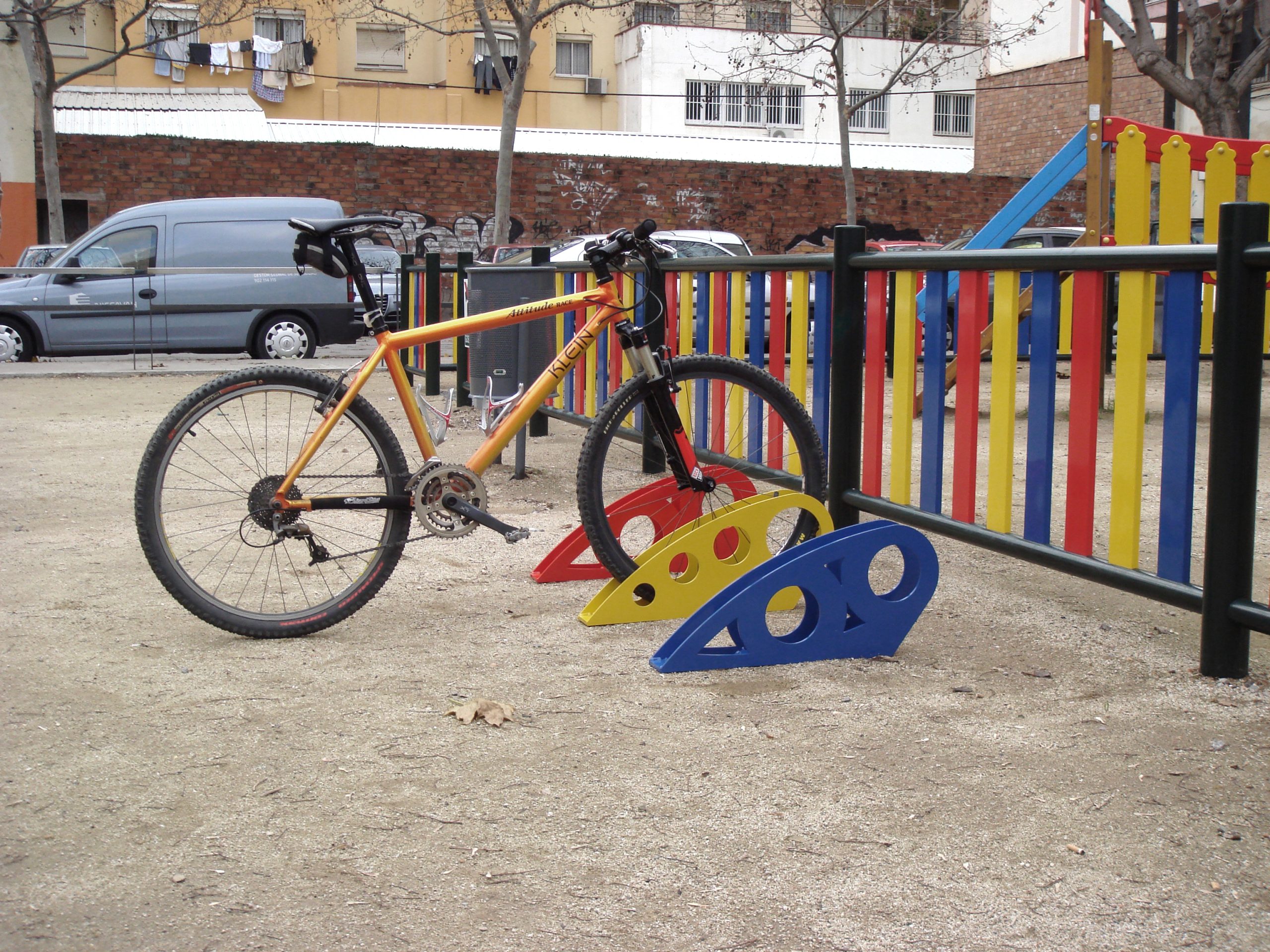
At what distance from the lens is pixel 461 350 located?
9797 mm

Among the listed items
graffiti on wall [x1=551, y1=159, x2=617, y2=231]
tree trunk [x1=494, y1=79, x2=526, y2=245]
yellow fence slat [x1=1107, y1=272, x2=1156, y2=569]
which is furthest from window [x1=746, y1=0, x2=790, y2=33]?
yellow fence slat [x1=1107, y1=272, x2=1156, y2=569]

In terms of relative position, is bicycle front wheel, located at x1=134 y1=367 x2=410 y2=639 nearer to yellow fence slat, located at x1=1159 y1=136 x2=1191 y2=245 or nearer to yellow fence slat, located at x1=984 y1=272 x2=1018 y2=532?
yellow fence slat, located at x1=984 y1=272 x2=1018 y2=532

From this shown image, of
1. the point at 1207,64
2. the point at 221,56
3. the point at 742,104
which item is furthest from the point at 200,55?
the point at 1207,64

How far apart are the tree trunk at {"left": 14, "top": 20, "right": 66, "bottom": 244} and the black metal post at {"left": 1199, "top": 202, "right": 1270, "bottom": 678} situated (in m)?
25.6

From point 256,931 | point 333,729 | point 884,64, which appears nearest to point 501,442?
point 333,729

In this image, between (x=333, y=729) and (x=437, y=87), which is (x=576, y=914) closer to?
(x=333, y=729)

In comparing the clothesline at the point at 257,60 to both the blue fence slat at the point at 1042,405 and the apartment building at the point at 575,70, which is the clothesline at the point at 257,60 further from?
the blue fence slat at the point at 1042,405

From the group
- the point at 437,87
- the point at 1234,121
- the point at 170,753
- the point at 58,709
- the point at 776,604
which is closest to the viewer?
the point at 170,753

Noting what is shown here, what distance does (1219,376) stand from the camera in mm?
3387

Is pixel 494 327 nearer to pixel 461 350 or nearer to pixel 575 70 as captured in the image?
pixel 461 350

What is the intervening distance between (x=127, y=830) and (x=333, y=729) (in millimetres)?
639

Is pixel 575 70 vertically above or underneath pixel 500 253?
above

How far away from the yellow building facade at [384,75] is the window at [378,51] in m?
0.03

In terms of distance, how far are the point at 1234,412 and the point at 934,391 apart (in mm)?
1188
